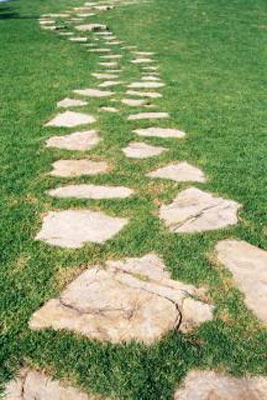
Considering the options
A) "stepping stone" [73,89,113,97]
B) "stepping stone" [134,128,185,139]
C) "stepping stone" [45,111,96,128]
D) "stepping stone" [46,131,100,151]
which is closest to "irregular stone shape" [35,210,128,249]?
"stepping stone" [46,131,100,151]

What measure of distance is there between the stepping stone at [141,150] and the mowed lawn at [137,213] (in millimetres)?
115

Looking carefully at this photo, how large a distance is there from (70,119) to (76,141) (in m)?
→ 0.94

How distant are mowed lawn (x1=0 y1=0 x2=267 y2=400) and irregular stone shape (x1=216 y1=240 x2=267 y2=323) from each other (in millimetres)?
69

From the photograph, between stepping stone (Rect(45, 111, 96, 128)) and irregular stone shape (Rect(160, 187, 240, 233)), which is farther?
stepping stone (Rect(45, 111, 96, 128))

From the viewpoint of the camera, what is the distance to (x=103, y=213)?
415 cm

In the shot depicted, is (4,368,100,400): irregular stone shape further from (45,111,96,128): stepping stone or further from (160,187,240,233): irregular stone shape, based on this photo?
(45,111,96,128): stepping stone

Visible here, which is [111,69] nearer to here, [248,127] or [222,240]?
[248,127]

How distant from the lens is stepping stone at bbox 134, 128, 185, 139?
611cm

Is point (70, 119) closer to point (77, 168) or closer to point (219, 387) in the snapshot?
point (77, 168)

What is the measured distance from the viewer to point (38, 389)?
96.7 inches

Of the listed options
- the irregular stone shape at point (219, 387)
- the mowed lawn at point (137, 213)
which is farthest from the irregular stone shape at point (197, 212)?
the irregular stone shape at point (219, 387)

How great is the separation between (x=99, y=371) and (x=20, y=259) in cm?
120

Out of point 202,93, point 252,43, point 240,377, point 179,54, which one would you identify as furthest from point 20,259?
point 252,43

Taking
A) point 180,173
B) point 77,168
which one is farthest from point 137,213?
point 77,168
